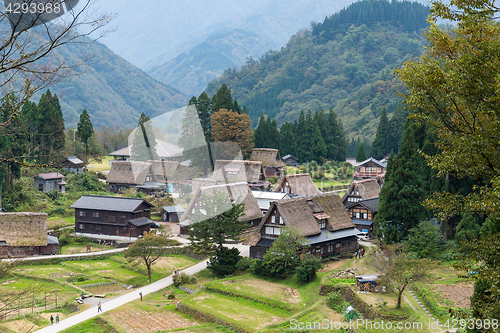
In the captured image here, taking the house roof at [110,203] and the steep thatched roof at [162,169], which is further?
the steep thatched roof at [162,169]

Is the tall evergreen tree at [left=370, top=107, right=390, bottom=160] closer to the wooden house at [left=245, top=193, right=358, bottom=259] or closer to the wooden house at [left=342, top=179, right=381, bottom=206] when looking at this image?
the wooden house at [left=342, top=179, right=381, bottom=206]

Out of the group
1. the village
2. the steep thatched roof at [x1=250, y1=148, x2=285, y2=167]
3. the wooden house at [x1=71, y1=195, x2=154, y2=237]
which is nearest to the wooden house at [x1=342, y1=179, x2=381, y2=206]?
the village

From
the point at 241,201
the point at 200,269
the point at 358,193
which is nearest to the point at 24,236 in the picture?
the point at 200,269

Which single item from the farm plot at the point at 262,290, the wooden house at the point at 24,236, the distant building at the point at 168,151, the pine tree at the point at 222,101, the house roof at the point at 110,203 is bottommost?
the farm plot at the point at 262,290

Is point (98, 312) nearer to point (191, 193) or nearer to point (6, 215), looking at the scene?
point (6, 215)

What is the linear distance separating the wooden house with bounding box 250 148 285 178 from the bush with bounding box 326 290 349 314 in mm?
34052

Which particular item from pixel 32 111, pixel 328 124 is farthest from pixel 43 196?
pixel 328 124

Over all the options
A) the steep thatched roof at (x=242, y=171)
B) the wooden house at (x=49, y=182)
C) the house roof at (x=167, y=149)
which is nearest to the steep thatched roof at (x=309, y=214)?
the steep thatched roof at (x=242, y=171)

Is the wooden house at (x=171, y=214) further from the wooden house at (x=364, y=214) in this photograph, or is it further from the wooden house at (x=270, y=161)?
the wooden house at (x=270, y=161)

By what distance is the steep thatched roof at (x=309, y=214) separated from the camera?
28984mm

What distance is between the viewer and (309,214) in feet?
98.6

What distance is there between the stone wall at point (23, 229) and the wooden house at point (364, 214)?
25103 mm

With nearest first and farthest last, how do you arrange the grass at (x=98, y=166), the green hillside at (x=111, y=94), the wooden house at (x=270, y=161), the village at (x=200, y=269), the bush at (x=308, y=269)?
the village at (x=200, y=269), the bush at (x=308, y=269), the wooden house at (x=270, y=161), the grass at (x=98, y=166), the green hillside at (x=111, y=94)

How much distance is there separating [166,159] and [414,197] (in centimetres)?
3592
